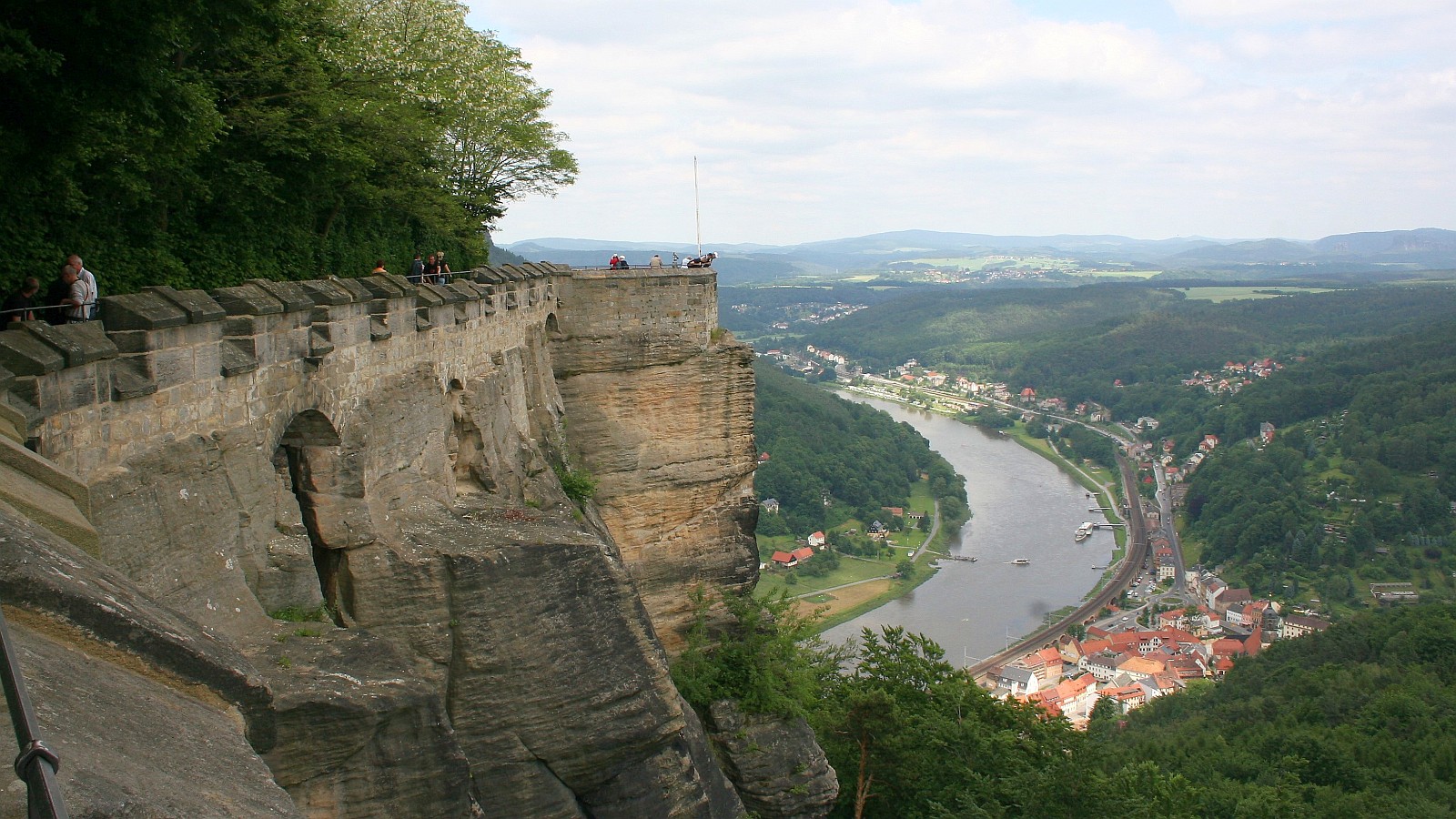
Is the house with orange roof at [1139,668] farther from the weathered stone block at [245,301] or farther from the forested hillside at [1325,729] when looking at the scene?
the weathered stone block at [245,301]

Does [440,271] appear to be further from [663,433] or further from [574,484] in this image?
[663,433]

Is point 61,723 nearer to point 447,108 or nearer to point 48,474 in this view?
point 48,474

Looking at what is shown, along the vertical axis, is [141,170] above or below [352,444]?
above

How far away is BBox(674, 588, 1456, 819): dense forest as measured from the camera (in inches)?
779

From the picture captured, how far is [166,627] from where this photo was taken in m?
6.09

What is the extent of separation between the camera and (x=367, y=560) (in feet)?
35.0

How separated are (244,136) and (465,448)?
466cm

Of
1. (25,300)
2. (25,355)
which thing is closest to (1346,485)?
(25,300)

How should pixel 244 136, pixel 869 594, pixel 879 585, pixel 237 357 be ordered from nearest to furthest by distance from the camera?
pixel 237 357, pixel 244 136, pixel 869 594, pixel 879 585

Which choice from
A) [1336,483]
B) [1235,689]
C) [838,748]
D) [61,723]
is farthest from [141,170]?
[1336,483]

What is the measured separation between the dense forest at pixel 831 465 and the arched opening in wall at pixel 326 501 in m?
76.1

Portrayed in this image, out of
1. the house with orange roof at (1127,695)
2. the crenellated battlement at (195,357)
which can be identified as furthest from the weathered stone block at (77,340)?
the house with orange roof at (1127,695)

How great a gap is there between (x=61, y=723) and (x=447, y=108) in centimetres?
1933

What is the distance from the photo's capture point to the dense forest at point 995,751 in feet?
65.0
